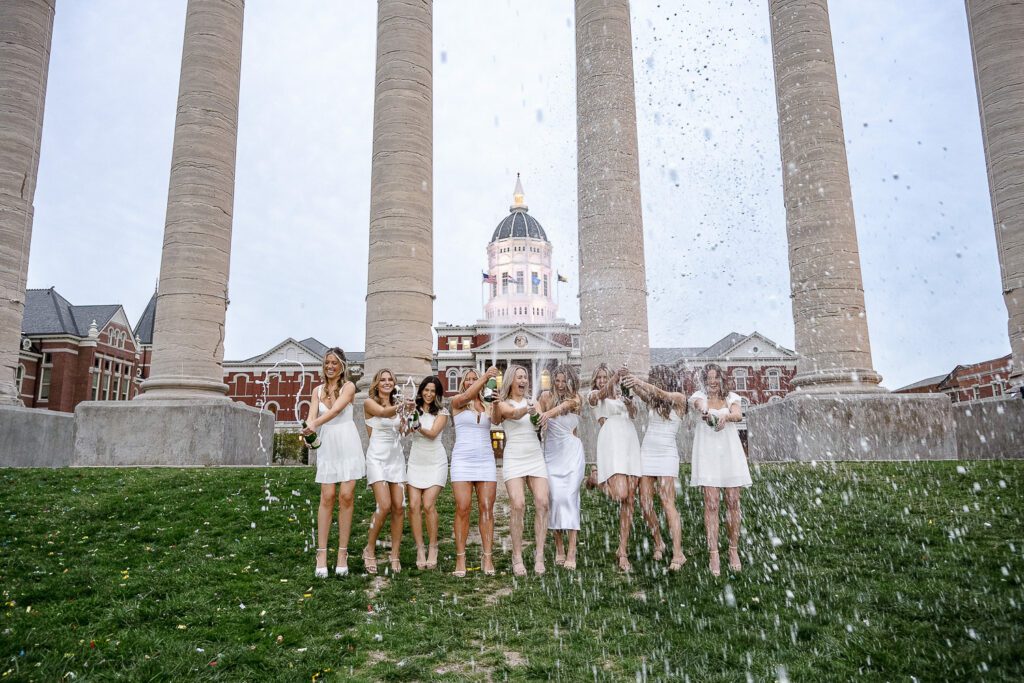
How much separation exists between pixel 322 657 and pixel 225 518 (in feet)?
18.3

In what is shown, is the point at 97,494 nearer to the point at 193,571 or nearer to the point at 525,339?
the point at 193,571

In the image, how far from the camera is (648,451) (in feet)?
28.8

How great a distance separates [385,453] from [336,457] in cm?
67

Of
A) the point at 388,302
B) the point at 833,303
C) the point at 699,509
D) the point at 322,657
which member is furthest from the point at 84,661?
the point at 833,303

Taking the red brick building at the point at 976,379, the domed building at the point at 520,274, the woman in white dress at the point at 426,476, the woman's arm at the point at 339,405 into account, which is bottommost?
the woman in white dress at the point at 426,476

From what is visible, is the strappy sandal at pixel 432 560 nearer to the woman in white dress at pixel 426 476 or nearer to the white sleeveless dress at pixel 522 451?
the woman in white dress at pixel 426 476

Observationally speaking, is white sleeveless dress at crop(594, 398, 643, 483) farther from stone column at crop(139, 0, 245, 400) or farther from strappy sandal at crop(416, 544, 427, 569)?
stone column at crop(139, 0, 245, 400)

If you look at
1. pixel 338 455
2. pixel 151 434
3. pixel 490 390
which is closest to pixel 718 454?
pixel 490 390

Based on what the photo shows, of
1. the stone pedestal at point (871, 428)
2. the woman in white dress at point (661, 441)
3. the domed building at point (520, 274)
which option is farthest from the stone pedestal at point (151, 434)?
the domed building at point (520, 274)

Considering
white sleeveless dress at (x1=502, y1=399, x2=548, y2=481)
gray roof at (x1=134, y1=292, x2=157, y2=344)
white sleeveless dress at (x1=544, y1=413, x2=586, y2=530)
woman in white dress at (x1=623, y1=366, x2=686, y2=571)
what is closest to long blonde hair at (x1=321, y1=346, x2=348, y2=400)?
white sleeveless dress at (x1=502, y1=399, x2=548, y2=481)

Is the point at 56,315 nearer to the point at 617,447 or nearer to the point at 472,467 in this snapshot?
the point at 472,467

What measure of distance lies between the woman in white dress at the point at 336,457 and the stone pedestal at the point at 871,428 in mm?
12218

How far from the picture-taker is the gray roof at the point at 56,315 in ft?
192

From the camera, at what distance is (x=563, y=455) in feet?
29.2
